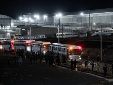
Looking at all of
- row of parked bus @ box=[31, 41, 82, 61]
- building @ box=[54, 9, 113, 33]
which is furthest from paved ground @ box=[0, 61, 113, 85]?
building @ box=[54, 9, 113, 33]

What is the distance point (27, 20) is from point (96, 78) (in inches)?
4020

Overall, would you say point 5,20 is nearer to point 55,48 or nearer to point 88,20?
point 88,20

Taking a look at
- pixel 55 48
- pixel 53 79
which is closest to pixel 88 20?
pixel 55 48

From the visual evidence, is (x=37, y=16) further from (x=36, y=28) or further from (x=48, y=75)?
(x=48, y=75)

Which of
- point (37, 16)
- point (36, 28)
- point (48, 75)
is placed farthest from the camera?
point (37, 16)

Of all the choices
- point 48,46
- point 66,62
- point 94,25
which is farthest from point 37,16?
point 66,62

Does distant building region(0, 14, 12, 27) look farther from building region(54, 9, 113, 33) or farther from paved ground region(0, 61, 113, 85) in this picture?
paved ground region(0, 61, 113, 85)

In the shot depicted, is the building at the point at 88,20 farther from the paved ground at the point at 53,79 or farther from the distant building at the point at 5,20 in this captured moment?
the paved ground at the point at 53,79

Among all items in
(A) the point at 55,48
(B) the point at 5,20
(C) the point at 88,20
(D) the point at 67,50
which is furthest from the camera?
(B) the point at 5,20

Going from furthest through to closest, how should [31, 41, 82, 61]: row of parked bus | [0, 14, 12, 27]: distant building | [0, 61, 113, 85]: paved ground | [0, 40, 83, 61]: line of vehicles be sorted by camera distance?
[0, 14, 12, 27]: distant building → [0, 40, 83, 61]: line of vehicles → [31, 41, 82, 61]: row of parked bus → [0, 61, 113, 85]: paved ground

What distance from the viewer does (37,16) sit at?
123m

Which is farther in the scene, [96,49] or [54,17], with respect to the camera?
[54,17]

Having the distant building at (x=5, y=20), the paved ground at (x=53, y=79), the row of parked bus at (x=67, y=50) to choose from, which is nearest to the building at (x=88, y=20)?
the distant building at (x=5, y=20)

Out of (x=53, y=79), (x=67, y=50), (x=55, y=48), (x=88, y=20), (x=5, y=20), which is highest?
(x=5, y=20)
